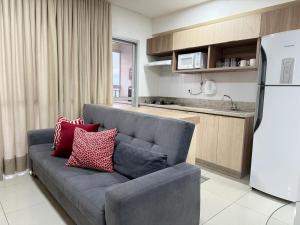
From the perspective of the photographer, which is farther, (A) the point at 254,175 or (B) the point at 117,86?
(B) the point at 117,86

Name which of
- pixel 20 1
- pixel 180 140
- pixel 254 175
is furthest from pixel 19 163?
pixel 254 175

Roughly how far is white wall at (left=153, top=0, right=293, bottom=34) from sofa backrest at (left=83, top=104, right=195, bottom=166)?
2303 millimetres

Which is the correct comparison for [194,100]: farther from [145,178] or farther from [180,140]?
[145,178]

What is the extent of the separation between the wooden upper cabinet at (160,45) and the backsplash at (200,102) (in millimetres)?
958

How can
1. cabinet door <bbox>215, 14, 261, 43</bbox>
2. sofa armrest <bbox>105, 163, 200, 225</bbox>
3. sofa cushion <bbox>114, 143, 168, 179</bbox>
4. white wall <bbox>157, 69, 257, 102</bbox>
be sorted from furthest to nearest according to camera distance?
white wall <bbox>157, 69, 257, 102</bbox> → cabinet door <bbox>215, 14, 261, 43</bbox> → sofa cushion <bbox>114, 143, 168, 179</bbox> → sofa armrest <bbox>105, 163, 200, 225</bbox>

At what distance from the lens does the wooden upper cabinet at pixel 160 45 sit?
12.8 feet

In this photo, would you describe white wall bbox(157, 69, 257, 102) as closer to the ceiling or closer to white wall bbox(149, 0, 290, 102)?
white wall bbox(149, 0, 290, 102)

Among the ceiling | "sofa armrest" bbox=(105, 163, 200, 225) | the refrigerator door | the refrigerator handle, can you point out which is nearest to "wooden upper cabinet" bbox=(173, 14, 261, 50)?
the ceiling

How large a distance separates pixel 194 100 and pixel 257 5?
1.75 metres

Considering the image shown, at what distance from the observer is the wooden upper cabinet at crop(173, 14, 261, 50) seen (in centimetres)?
279

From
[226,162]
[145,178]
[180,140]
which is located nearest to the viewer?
[145,178]

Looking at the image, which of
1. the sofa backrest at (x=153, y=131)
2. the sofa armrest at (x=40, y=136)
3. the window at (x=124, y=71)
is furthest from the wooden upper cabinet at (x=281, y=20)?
the sofa armrest at (x=40, y=136)

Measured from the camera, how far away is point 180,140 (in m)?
1.64

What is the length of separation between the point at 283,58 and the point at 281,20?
64 centimetres
